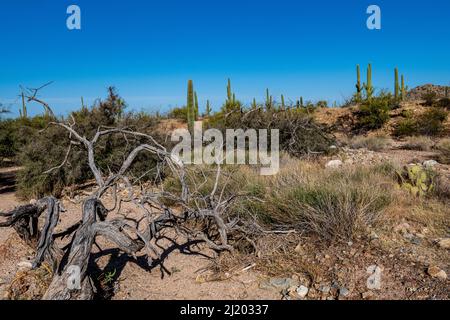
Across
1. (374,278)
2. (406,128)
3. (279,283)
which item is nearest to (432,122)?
(406,128)

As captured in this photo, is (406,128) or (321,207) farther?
(406,128)

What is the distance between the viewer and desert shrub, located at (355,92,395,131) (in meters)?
16.9

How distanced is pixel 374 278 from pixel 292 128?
22.6ft

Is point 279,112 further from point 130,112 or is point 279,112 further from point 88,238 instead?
point 88,238

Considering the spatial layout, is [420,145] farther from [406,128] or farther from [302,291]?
[302,291]

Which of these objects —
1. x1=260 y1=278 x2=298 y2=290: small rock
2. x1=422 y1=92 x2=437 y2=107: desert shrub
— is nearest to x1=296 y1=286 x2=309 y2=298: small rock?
x1=260 y1=278 x2=298 y2=290: small rock

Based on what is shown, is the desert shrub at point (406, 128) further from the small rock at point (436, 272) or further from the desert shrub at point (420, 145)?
the small rock at point (436, 272)

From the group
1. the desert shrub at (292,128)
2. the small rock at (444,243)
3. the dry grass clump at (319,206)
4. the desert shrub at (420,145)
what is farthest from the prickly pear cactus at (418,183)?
the desert shrub at (420,145)

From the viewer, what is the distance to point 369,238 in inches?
153

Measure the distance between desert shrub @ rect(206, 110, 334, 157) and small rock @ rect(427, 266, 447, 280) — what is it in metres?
6.06

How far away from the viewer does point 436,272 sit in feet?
10.4

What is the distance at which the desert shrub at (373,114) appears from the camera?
16938mm

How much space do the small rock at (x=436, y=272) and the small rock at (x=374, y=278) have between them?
16.4 inches
